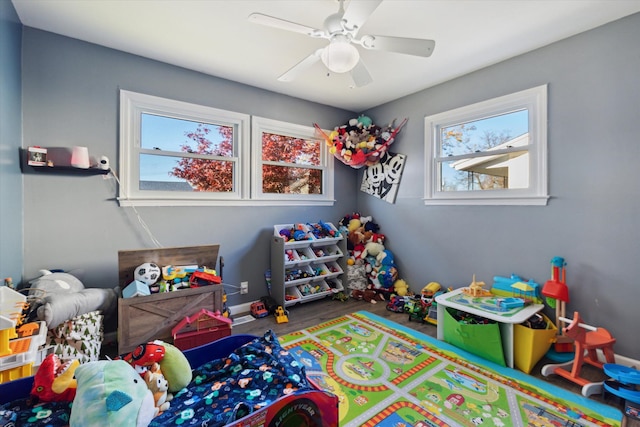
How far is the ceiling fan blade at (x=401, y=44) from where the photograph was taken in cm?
161

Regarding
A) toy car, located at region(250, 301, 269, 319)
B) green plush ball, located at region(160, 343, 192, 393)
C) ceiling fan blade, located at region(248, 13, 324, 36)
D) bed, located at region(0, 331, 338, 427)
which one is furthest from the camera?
toy car, located at region(250, 301, 269, 319)

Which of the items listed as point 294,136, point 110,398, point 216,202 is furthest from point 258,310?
point 294,136

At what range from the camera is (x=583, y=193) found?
85.0 inches

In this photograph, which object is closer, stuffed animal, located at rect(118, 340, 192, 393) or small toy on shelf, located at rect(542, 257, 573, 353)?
stuffed animal, located at rect(118, 340, 192, 393)

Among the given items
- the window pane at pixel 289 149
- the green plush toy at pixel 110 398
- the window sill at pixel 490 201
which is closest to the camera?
the green plush toy at pixel 110 398

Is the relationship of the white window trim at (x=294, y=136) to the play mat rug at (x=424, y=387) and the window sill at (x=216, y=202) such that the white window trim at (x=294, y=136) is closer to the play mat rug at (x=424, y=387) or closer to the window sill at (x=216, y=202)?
the window sill at (x=216, y=202)

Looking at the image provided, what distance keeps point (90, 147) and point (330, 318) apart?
2.71 metres

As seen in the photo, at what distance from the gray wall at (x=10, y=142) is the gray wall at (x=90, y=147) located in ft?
0.32

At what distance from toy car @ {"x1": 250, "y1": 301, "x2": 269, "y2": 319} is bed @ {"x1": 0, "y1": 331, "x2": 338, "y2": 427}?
147cm

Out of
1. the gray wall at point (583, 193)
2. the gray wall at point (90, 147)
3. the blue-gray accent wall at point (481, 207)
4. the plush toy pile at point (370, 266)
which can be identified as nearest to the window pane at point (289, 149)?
the gray wall at point (90, 147)

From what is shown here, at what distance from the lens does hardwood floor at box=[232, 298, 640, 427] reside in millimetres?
1878

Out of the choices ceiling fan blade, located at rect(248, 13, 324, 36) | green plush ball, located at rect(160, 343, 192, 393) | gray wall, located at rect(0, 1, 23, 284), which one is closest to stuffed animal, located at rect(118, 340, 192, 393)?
green plush ball, located at rect(160, 343, 192, 393)

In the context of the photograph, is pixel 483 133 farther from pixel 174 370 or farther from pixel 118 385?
pixel 118 385

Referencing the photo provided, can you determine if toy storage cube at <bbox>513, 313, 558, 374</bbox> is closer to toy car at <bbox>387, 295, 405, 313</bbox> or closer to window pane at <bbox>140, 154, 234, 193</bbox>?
toy car at <bbox>387, 295, 405, 313</bbox>
